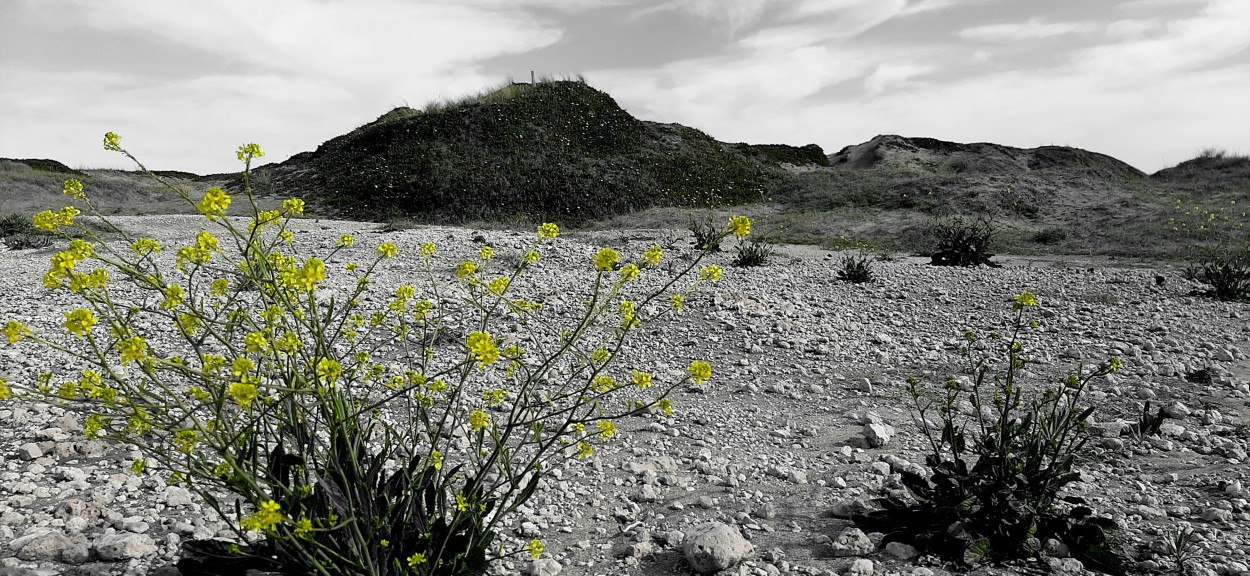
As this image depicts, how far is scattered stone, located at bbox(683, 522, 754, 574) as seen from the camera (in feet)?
10.5

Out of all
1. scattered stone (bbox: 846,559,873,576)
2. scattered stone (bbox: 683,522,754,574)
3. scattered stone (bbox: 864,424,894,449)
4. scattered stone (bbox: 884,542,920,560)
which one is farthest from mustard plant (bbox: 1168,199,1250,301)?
scattered stone (bbox: 683,522,754,574)

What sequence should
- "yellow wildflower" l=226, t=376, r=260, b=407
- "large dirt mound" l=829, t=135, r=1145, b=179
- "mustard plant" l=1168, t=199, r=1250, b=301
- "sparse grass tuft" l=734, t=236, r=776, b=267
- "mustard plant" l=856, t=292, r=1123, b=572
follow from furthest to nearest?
"large dirt mound" l=829, t=135, r=1145, b=179 < "sparse grass tuft" l=734, t=236, r=776, b=267 < "mustard plant" l=1168, t=199, r=1250, b=301 < "mustard plant" l=856, t=292, r=1123, b=572 < "yellow wildflower" l=226, t=376, r=260, b=407

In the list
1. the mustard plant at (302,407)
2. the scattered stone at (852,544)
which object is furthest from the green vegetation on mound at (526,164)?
the mustard plant at (302,407)

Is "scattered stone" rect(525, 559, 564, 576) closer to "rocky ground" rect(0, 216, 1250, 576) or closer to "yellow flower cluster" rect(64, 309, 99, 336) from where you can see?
"rocky ground" rect(0, 216, 1250, 576)

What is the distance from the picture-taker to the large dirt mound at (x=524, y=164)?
23.7 m

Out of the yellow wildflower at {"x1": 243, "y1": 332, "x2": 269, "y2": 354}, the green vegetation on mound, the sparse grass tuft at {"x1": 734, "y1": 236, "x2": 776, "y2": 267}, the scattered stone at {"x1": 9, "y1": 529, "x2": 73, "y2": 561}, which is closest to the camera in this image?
the yellow wildflower at {"x1": 243, "y1": 332, "x2": 269, "y2": 354}

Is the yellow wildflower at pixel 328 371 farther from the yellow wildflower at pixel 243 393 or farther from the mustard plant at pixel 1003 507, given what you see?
the mustard plant at pixel 1003 507

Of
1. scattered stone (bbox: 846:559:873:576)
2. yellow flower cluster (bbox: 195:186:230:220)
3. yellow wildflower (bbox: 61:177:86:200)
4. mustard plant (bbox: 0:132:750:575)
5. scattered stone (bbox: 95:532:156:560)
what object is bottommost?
scattered stone (bbox: 846:559:873:576)

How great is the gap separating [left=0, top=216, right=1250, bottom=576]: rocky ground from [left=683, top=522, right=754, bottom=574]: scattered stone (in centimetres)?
2

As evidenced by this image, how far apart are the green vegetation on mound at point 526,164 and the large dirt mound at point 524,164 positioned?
0.14 ft

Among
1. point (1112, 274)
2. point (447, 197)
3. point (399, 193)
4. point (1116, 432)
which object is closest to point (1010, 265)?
point (1112, 274)

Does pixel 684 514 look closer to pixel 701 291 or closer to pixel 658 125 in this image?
pixel 701 291

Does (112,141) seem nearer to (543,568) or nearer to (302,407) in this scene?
(302,407)

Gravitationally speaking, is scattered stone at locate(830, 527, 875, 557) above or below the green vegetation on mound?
below
